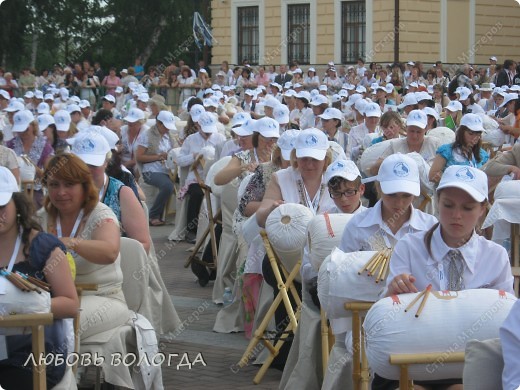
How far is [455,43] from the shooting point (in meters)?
45.8

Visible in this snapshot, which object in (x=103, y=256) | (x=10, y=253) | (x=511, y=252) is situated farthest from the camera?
(x=511, y=252)

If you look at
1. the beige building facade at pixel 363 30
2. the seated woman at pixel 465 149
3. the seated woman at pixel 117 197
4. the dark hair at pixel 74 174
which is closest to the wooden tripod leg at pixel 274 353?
the seated woman at pixel 117 197

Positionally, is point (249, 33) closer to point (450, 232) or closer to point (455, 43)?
point (455, 43)

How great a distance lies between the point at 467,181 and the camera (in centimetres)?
536

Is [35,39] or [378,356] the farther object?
[35,39]

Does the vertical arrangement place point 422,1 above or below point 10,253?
above

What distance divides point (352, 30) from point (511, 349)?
4261 centimetres

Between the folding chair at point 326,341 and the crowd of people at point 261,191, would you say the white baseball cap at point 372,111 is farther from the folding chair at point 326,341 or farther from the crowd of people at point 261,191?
the folding chair at point 326,341

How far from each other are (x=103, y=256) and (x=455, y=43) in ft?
133

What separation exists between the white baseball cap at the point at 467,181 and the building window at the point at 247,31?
44.9m

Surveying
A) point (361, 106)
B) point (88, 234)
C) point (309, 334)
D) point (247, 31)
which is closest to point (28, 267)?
point (88, 234)

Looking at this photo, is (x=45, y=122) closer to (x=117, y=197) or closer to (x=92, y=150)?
(x=92, y=150)

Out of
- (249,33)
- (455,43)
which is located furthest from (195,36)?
(455,43)

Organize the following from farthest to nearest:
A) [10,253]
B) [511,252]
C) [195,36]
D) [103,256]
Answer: [195,36] → [511,252] → [103,256] → [10,253]
